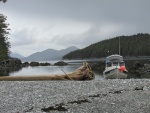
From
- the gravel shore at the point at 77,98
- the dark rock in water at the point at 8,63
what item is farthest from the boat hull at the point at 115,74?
the dark rock in water at the point at 8,63

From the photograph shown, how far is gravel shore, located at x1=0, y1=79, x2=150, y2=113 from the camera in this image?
15297 millimetres

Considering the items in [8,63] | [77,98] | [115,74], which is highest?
[8,63]

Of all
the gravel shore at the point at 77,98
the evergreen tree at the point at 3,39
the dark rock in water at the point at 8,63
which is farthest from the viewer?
the dark rock in water at the point at 8,63

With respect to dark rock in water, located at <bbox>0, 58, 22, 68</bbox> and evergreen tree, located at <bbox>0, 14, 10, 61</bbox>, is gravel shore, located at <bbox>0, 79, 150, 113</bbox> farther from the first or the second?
dark rock in water, located at <bbox>0, 58, 22, 68</bbox>

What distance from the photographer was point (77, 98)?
17.5 m

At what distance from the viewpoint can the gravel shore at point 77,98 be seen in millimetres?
15297

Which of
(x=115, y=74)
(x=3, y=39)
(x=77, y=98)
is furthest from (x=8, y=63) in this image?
(x=77, y=98)

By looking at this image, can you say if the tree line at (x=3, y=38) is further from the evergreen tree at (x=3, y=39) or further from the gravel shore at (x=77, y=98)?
the gravel shore at (x=77, y=98)

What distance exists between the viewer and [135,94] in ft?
61.7

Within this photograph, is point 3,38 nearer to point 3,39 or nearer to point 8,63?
point 3,39

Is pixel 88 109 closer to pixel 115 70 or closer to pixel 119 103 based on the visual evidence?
pixel 119 103

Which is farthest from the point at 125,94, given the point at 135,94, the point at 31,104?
the point at 31,104

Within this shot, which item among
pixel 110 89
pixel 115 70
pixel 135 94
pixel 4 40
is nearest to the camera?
pixel 135 94

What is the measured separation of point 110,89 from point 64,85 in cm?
321
